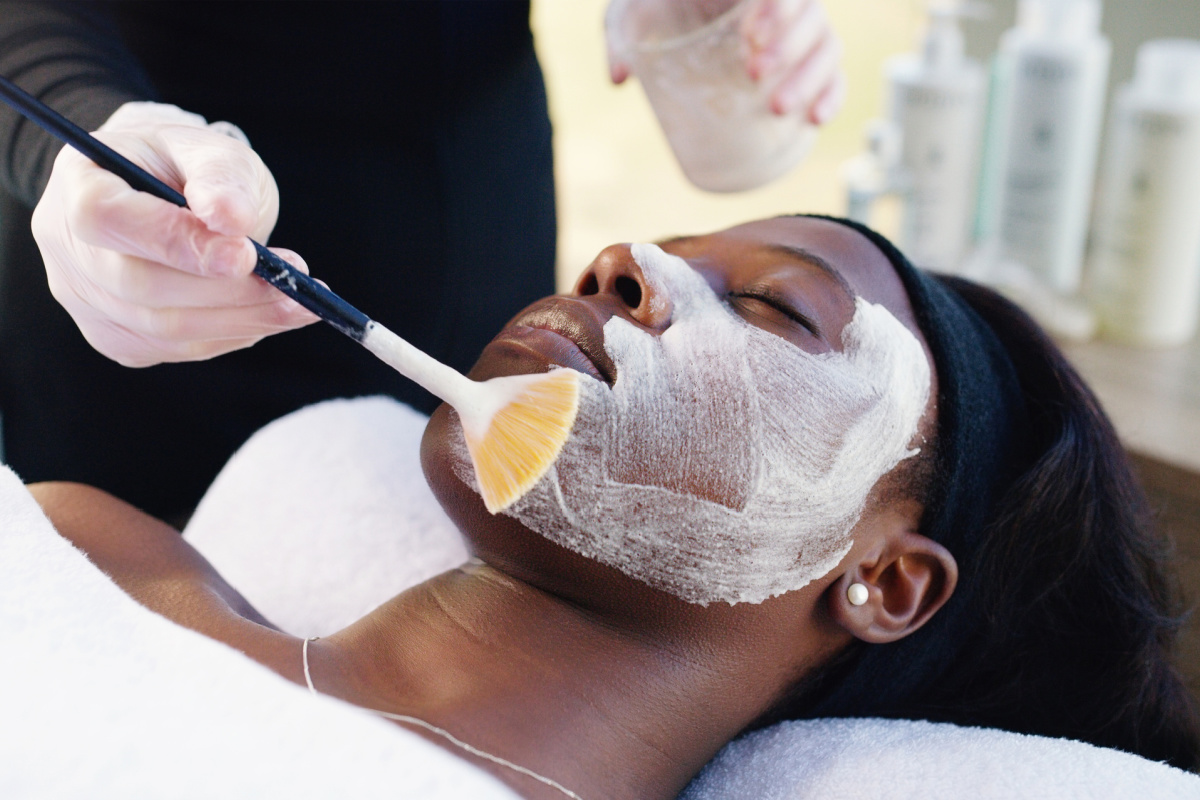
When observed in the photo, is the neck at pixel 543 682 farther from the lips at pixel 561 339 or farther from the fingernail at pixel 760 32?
the fingernail at pixel 760 32

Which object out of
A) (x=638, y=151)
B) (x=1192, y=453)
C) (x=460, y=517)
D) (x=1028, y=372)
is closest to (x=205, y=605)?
(x=460, y=517)

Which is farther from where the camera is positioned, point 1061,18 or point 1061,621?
point 1061,18

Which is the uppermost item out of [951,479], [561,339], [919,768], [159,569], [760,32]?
[760,32]

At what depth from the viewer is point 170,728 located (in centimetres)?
62

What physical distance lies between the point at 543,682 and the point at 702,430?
23cm

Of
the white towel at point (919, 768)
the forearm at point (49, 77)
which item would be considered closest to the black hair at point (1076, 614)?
Answer: the white towel at point (919, 768)

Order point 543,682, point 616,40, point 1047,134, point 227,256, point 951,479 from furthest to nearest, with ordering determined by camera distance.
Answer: point 1047,134
point 616,40
point 951,479
point 543,682
point 227,256

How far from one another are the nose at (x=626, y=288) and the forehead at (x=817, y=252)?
88mm

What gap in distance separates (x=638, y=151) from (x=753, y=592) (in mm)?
1476

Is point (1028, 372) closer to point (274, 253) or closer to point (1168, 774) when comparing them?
point (1168, 774)

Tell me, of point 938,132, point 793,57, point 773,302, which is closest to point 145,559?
point 773,302

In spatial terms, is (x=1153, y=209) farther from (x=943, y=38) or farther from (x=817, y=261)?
(x=817, y=261)

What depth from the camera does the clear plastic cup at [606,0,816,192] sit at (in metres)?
1.03

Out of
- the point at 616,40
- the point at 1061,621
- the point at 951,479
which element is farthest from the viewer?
the point at 616,40
